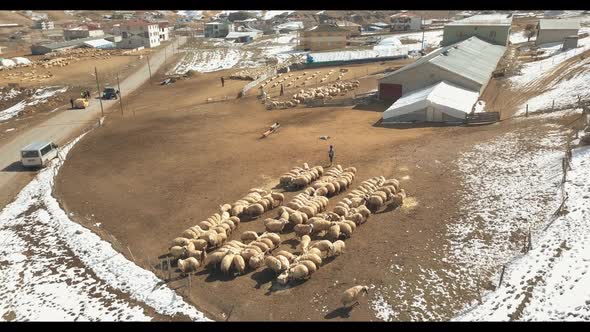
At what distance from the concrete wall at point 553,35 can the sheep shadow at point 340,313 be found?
213 ft

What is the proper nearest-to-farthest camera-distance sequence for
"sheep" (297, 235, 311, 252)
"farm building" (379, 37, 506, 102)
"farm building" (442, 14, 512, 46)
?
"sheep" (297, 235, 311, 252)
"farm building" (379, 37, 506, 102)
"farm building" (442, 14, 512, 46)

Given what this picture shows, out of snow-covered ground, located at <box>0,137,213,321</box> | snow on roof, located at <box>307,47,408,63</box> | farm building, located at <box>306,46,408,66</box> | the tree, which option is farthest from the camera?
the tree

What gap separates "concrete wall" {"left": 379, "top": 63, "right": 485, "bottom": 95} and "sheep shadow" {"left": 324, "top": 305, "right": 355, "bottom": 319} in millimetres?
31544

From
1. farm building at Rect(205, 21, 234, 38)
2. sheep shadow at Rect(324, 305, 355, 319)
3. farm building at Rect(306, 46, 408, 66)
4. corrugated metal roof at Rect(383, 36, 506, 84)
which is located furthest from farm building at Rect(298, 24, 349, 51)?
sheep shadow at Rect(324, 305, 355, 319)

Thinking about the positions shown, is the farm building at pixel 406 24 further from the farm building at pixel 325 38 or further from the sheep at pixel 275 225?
the sheep at pixel 275 225

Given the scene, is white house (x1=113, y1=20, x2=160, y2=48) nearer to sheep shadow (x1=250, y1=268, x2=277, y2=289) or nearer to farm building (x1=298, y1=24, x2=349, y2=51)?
farm building (x1=298, y1=24, x2=349, y2=51)

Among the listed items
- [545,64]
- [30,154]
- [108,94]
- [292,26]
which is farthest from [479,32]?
[292,26]

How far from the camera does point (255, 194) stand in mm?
23438

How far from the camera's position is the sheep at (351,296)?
599 inches

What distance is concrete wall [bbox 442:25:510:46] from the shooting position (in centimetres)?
5952

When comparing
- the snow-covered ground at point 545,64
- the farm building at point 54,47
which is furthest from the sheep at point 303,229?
the farm building at point 54,47

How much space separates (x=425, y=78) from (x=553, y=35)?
35.9 meters

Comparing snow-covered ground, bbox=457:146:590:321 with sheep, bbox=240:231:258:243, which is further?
sheep, bbox=240:231:258:243

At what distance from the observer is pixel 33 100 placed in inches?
2195
